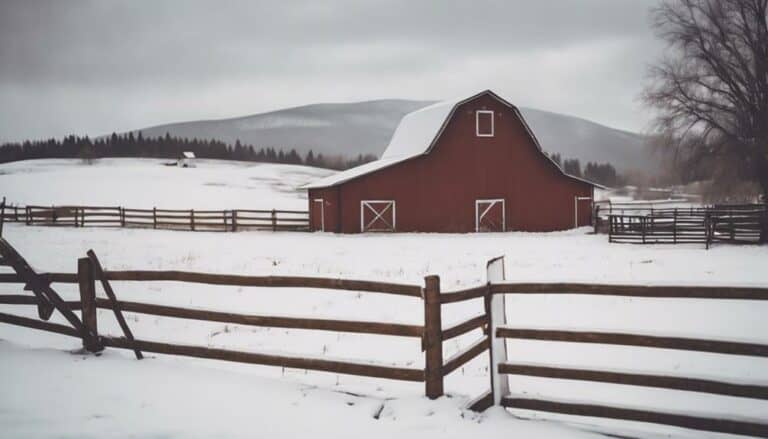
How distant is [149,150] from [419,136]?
116 metres

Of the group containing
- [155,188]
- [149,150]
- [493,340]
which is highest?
[149,150]

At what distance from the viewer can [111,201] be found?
54594mm

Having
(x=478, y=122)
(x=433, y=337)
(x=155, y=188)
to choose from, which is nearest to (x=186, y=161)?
(x=155, y=188)

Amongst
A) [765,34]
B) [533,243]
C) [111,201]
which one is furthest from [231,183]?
[765,34]

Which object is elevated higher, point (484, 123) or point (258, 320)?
point (484, 123)

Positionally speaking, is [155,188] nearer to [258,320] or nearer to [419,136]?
[419,136]

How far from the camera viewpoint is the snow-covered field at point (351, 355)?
4594mm

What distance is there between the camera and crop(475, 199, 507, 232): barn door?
1201 inches

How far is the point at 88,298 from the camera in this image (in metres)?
6.34

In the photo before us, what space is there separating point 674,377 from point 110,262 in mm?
15992

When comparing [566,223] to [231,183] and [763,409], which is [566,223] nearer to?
[763,409]

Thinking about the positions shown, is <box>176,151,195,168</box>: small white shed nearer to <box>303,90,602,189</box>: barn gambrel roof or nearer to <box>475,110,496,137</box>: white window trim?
<box>303,90,602,189</box>: barn gambrel roof

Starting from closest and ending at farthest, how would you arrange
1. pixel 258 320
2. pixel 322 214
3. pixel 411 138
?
pixel 258 320
pixel 322 214
pixel 411 138

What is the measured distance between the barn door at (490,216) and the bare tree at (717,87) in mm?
9302
